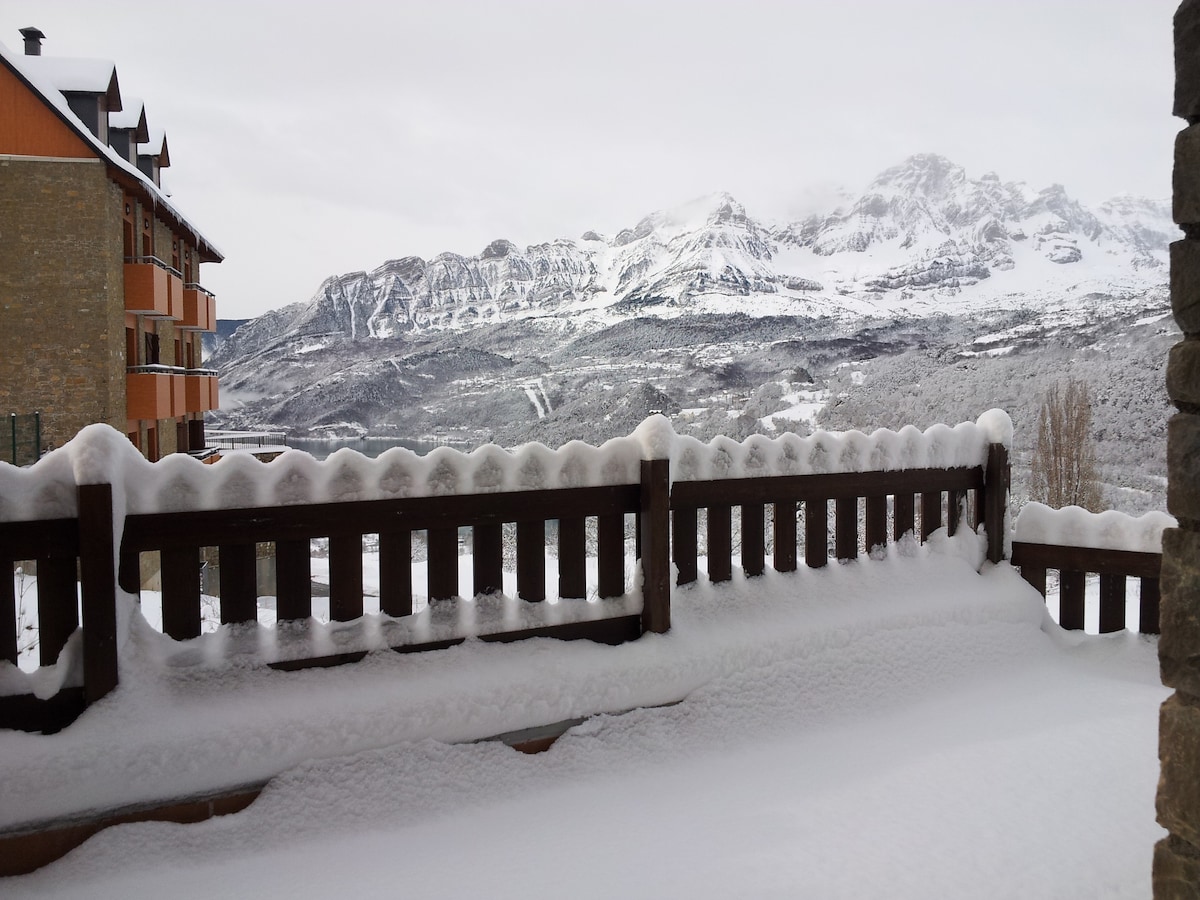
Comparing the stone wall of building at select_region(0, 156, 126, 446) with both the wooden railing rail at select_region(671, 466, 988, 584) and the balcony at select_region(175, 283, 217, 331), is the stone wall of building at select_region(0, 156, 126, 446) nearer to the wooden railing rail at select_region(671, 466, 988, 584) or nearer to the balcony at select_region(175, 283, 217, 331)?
the balcony at select_region(175, 283, 217, 331)

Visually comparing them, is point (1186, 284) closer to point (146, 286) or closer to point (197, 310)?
point (146, 286)

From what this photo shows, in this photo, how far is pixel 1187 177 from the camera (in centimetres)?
Result: 145

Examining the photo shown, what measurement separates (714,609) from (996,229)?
3752 cm

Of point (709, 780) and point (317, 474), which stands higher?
point (317, 474)

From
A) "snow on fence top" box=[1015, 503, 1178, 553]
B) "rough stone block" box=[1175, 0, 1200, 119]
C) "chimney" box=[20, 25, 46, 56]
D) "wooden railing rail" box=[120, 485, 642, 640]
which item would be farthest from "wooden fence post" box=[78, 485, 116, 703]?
"chimney" box=[20, 25, 46, 56]

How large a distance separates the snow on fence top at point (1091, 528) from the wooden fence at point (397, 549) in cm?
120

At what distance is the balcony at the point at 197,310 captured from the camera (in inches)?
717

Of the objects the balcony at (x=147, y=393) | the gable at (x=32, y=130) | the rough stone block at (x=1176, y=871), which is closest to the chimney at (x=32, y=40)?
the gable at (x=32, y=130)

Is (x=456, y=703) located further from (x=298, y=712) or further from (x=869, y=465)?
(x=869, y=465)

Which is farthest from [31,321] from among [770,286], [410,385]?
[770,286]

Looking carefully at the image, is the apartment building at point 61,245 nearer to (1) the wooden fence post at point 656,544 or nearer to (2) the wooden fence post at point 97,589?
(2) the wooden fence post at point 97,589

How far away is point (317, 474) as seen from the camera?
2768 mm

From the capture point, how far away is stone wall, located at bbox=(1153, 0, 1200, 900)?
55.3 inches

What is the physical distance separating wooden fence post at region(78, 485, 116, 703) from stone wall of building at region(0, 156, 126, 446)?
39.7 feet
